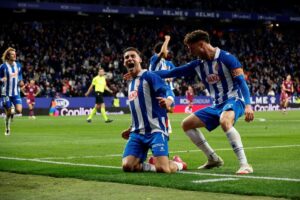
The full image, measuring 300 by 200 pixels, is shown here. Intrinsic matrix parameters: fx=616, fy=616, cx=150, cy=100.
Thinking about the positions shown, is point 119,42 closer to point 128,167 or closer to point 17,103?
point 17,103

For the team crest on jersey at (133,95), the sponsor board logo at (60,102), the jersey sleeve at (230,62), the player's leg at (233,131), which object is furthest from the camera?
the sponsor board logo at (60,102)

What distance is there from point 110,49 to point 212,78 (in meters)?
40.0

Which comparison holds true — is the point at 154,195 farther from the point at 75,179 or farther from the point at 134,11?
the point at 134,11

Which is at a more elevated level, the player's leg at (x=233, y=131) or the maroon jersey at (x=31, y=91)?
the maroon jersey at (x=31, y=91)

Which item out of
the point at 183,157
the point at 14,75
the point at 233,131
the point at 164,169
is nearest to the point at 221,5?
the point at 14,75

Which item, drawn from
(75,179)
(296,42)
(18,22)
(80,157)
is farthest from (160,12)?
(75,179)

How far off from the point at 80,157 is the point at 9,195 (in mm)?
4781

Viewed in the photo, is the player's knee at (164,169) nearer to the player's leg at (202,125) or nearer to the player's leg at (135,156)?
the player's leg at (135,156)

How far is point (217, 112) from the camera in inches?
370

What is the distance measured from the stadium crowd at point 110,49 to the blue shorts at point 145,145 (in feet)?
102

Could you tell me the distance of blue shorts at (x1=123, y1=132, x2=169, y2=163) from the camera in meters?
9.24

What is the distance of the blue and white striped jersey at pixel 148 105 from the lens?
9469 millimetres

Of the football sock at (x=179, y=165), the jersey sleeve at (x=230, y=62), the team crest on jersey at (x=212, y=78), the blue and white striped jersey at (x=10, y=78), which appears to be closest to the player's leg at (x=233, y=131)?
the team crest on jersey at (x=212, y=78)

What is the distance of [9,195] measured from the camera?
22.9ft
